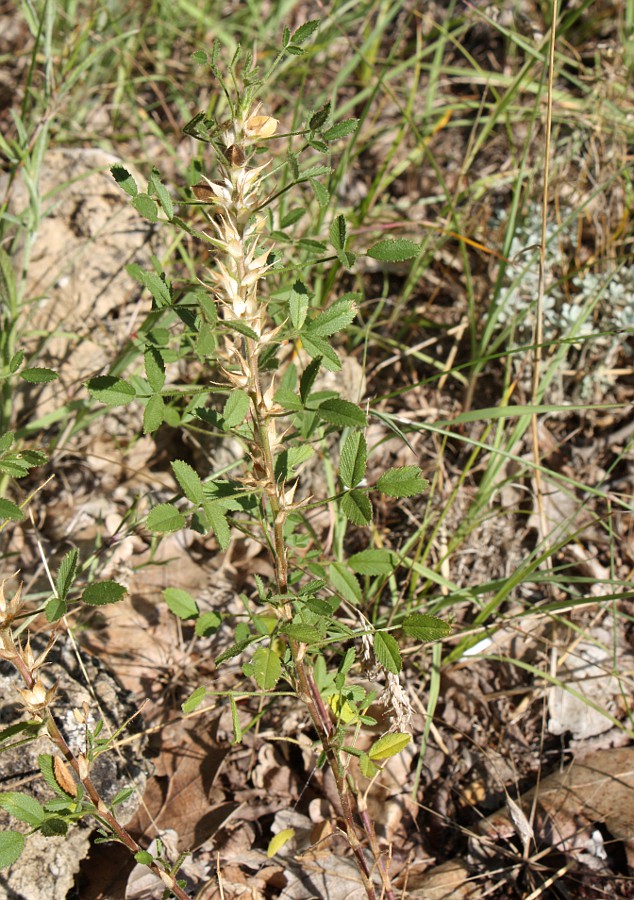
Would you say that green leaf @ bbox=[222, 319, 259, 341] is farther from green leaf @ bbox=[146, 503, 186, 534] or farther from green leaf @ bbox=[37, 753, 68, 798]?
green leaf @ bbox=[37, 753, 68, 798]

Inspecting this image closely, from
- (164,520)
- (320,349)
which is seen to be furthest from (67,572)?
(320,349)

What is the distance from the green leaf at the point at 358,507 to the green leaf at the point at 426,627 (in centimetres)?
24

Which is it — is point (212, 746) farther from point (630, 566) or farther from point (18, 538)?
point (630, 566)

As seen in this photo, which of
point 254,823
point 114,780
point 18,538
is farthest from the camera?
point 18,538

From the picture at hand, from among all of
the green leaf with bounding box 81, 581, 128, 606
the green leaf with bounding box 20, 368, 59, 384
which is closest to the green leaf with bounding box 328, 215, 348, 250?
the green leaf with bounding box 20, 368, 59, 384

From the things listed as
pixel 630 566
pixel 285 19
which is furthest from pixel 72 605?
pixel 285 19

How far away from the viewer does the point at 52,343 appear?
3.00 meters

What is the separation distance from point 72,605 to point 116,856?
748 mm

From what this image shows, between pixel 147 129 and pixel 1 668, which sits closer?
pixel 1 668

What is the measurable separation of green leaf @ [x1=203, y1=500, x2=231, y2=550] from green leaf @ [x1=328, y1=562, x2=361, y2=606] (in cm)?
38

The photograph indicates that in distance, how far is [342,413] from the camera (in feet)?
4.92

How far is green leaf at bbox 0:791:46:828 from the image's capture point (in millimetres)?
1487

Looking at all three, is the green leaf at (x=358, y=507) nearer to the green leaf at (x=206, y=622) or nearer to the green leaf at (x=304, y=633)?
the green leaf at (x=304, y=633)

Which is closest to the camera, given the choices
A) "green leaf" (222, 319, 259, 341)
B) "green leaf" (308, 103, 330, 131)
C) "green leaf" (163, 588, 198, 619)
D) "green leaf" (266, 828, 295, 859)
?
"green leaf" (222, 319, 259, 341)
